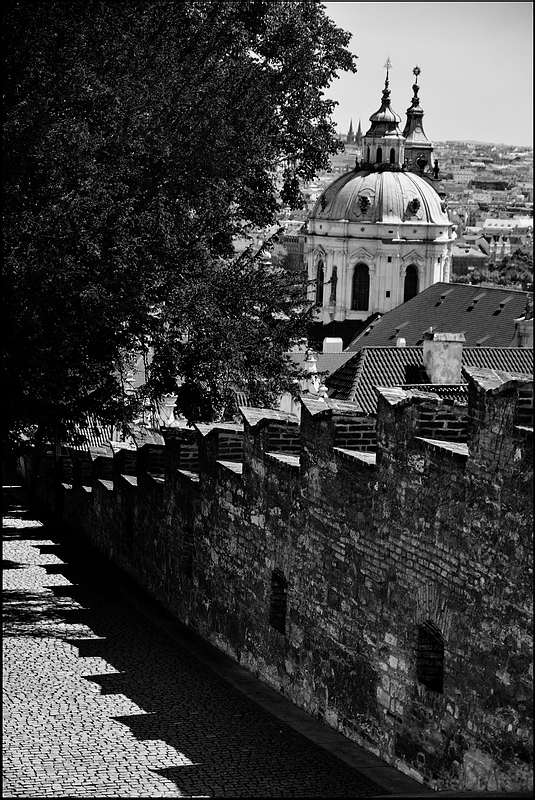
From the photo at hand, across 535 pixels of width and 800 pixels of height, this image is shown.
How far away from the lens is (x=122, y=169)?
1806 cm

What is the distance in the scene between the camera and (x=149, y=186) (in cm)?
1880

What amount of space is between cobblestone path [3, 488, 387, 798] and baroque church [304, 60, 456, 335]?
10680 cm

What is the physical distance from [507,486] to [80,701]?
16.8 ft

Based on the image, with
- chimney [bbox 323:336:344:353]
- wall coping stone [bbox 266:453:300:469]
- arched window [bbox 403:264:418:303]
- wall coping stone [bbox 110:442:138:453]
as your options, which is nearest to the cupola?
arched window [bbox 403:264:418:303]

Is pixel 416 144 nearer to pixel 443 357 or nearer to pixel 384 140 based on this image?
pixel 384 140

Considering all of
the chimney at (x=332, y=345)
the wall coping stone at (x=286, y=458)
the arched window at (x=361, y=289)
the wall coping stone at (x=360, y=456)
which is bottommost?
the wall coping stone at (x=286, y=458)

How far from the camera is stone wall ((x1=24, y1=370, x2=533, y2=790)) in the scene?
998 cm

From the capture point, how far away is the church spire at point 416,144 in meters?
132

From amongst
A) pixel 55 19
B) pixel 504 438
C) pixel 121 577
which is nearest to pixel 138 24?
pixel 55 19

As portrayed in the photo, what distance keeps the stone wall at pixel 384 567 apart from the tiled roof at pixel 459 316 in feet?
173

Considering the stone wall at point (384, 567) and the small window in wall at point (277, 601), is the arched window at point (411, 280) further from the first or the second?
the small window in wall at point (277, 601)

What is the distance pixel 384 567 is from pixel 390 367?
102 feet

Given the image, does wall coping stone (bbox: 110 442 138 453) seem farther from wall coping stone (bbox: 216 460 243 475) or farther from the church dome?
the church dome

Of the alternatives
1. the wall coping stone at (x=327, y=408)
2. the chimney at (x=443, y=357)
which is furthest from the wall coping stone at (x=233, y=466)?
the chimney at (x=443, y=357)
